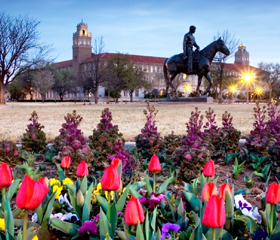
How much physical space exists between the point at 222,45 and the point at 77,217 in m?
18.4

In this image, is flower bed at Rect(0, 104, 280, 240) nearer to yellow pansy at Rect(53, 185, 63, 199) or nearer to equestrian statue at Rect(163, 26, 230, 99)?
yellow pansy at Rect(53, 185, 63, 199)

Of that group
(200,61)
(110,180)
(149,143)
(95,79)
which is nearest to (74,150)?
(149,143)

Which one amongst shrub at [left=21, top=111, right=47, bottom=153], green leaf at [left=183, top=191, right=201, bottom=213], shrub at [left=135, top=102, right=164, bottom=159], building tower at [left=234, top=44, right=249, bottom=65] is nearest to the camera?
green leaf at [left=183, top=191, right=201, bottom=213]

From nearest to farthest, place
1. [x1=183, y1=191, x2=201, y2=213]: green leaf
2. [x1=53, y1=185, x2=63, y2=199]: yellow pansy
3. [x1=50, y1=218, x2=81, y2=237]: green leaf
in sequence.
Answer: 1. [x1=50, y1=218, x2=81, y2=237]: green leaf
2. [x1=183, y1=191, x2=201, y2=213]: green leaf
3. [x1=53, y1=185, x2=63, y2=199]: yellow pansy

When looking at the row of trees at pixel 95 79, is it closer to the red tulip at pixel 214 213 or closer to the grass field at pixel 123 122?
the grass field at pixel 123 122

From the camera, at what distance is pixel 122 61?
5634 cm

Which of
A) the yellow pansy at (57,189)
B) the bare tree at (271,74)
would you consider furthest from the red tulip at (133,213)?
the bare tree at (271,74)

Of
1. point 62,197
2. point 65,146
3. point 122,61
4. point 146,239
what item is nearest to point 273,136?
point 65,146

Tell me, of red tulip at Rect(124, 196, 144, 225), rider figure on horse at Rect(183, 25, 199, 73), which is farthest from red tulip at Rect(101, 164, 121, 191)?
rider figure on horse at Rect(183, 25, 199, 73)

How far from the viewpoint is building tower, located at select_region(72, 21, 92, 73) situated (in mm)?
106625

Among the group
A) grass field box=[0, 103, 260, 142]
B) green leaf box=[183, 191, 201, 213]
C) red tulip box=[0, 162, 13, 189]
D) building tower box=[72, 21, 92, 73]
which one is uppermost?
building tower box=[72, 21, 92, 73]

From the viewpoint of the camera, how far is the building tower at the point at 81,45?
107 meters

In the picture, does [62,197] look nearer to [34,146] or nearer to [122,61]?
[34,146]

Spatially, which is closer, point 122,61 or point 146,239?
point 146,239
